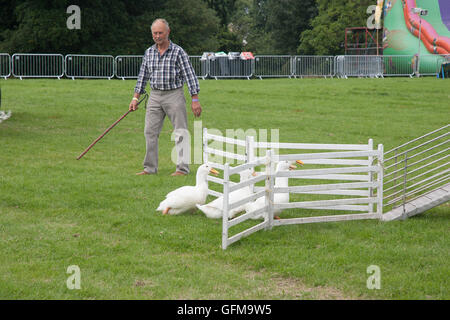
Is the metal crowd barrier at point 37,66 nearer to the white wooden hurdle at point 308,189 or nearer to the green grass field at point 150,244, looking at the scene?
the green grass field at point 150,244

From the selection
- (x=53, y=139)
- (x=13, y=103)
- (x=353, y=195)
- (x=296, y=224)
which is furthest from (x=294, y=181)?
(x=13, y=103)

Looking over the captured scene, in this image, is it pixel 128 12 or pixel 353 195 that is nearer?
pixel 353 195

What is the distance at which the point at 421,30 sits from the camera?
33875 mm

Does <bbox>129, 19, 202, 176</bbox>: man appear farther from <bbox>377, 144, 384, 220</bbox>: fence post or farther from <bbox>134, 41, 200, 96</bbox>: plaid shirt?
<bbox>377, 144, 384, 220</bbox>: fence post

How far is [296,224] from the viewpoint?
22.9 ft

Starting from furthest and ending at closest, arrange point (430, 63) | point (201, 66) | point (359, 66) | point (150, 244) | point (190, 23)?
point (190, 23) → point (430, 63) → point (359, 66) → point (201, 66) → point (150, 244)

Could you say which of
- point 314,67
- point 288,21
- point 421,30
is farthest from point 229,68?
point 288,21

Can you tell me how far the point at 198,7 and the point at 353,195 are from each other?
124 ft

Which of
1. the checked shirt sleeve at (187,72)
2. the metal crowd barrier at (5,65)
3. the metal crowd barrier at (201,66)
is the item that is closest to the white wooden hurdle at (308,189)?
the checked shirt sleeve at (187,72)

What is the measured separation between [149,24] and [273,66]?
576 inches

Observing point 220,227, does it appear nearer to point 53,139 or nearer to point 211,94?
point 53,139

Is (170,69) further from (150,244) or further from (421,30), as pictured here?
(421,30)

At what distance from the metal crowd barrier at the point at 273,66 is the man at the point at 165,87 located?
830 inches

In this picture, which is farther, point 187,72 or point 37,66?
point 37,66
